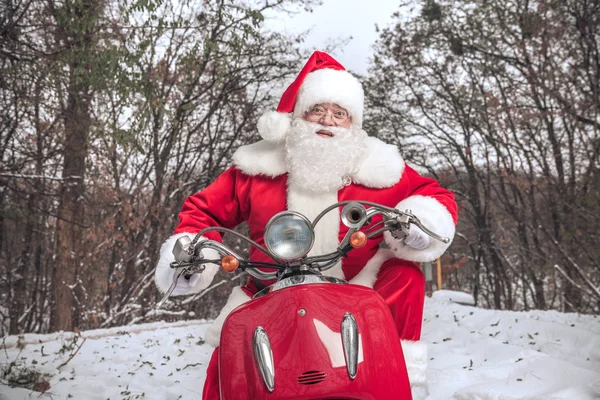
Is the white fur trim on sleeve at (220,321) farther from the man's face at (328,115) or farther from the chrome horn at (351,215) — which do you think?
the man's face at (328,115)

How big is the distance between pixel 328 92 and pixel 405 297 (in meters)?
1.11

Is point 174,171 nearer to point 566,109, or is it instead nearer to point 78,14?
point 78,14

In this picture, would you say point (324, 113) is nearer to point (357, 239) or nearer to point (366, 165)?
point (366, 165)

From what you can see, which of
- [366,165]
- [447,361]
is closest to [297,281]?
[366,165]

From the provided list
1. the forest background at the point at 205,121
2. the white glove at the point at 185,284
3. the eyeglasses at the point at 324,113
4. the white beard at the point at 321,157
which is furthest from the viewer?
the forest background at the point at 205,121

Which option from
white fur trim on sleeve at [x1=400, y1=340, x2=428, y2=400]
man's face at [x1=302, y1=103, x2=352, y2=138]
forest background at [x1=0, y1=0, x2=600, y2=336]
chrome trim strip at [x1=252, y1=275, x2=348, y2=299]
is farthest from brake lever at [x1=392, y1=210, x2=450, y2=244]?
forest background at [x1=0, y1=0, x2=600, y2=336]

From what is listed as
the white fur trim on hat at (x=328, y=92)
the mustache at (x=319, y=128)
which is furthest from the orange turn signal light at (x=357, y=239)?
the white fur trim on hat at (x=328, y=92)

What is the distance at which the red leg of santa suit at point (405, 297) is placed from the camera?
1.81 m

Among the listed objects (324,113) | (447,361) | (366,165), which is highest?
(324,113)

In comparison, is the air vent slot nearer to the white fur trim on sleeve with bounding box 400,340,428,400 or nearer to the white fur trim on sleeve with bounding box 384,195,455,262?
the white fur trim on sleeve with bounding box 400,340,428,400

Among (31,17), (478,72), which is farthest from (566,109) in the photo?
(31,17)

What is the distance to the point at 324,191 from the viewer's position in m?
2.24

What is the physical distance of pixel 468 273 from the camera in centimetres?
2317

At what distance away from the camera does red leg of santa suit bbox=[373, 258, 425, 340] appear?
5.95ft
